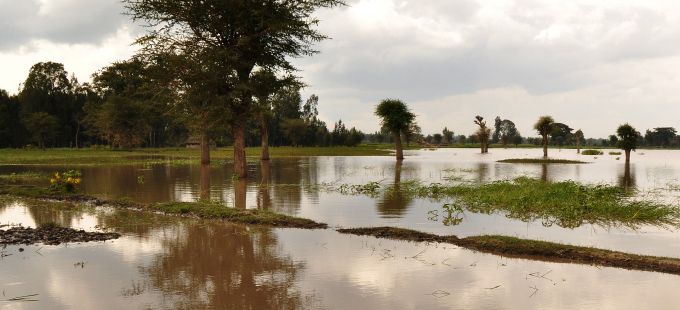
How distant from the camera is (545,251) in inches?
410

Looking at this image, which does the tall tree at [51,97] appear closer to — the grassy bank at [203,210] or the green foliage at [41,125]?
the green foliage at [41,125]

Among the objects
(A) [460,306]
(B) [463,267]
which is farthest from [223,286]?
(B) [463,267]

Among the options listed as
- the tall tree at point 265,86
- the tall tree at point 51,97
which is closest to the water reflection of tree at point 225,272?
the tall tree at point 265,86

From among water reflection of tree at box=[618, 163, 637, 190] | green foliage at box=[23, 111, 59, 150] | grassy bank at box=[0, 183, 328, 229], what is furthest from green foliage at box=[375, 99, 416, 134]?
green foliage at box=[23, 111, 59, 150]

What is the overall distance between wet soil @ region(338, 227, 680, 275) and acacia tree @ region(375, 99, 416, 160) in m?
46.8

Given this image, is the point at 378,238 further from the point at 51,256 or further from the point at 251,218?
the point at 51,256

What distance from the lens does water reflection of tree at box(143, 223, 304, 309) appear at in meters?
7.50

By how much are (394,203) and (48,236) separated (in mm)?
12088

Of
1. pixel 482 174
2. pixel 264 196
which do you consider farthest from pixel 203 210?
pixel 482 174

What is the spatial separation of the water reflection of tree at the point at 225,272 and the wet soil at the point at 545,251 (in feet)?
11.0

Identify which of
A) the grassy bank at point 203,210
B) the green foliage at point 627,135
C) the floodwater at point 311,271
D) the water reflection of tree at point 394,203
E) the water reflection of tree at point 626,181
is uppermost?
the green foliage at point 627,135

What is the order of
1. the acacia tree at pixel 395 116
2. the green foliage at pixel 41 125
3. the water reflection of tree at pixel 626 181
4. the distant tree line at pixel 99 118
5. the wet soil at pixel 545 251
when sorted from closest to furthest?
1. the wet soil at pixel 545 251
2. the water reflection of tree at pixel 626 181
3. the acacia tree at pixel 395 116
4. the distant tree line at pixel 99 118
5. the green foliage at pixel 41 125

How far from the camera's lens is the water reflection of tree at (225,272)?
750cm

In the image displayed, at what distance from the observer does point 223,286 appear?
26.9 ft
